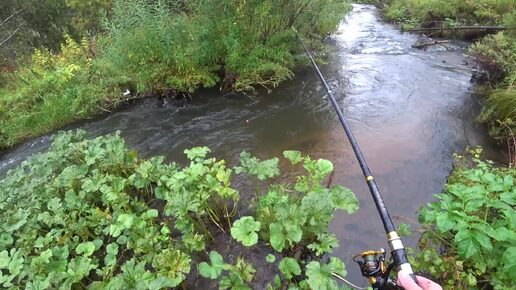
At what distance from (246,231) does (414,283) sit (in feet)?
4.11

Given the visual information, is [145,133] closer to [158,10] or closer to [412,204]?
[158,10]

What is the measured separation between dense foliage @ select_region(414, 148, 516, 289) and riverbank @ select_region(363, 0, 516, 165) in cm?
188

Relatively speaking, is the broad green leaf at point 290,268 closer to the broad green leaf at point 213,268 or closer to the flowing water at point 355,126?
the broad green leaf at point 213,268

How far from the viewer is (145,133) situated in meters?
6.38

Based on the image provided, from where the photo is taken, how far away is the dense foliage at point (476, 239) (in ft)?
7.49

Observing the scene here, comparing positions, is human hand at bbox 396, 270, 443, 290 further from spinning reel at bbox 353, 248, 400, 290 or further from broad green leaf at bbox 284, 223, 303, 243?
broad green leaf at bbox 284, 223, 303, 243

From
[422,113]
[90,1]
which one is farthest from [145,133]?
[90,1]

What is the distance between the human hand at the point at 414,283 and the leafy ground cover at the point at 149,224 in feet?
1.78

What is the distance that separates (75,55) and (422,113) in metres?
8.70

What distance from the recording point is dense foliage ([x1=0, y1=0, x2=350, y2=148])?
6.93m

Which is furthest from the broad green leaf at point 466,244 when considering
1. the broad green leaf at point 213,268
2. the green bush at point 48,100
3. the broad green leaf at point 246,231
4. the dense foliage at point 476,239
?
the green bush at point 48,100

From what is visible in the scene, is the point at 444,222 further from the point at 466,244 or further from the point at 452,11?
the point at 452,11

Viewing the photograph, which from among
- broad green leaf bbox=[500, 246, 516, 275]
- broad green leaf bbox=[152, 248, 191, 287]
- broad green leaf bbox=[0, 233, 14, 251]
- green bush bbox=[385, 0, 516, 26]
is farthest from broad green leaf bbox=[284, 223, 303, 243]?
green bush bbox=[385, 0, 516, 26]

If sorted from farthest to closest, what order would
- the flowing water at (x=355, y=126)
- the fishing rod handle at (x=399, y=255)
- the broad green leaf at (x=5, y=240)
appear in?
1. the flowing water at (x=355, y=126)
2. the broad green leaf at (x=5, y=240)
3. the fishing rod handle at (x=399, y=255)
